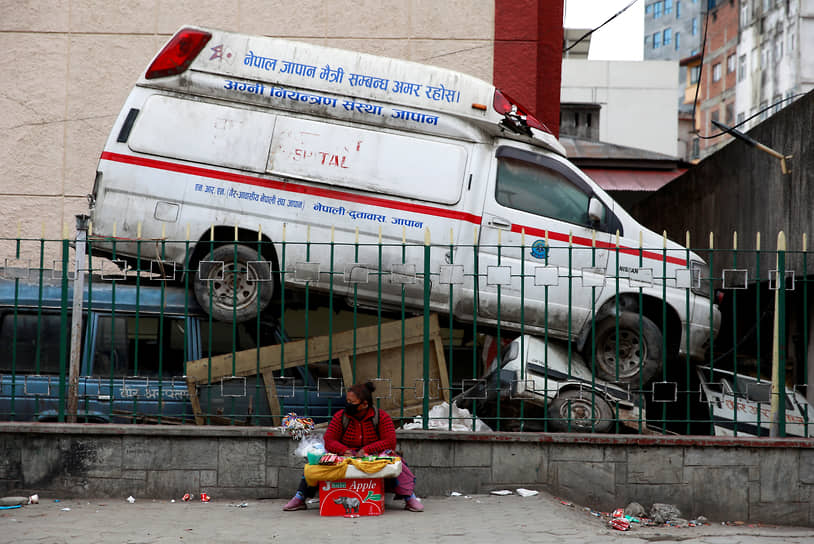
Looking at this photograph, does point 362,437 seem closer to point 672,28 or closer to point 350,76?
point 350,76

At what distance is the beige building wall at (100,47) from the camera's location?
1244cm

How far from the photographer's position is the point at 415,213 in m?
8.86

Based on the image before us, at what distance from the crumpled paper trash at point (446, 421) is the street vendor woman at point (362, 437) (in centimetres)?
59

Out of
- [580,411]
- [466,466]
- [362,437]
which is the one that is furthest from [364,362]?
[580,411]

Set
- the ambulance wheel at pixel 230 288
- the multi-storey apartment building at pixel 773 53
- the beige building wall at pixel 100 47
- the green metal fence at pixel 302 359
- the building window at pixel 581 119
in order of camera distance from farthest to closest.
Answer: the multi-storey apartment building at pixel 773 53, the building window at pixel 581 119, the beige building wall at pixel 100 47, the ambulance wheel at pixel 230 288, the green metal fence at pixel 302 359

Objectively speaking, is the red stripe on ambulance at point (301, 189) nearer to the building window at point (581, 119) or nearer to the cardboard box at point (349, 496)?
the cardboard box at point (349, 496)

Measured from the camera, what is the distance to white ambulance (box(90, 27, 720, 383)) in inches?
345

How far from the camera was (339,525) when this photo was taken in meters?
6.56

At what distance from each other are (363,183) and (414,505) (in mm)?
3268

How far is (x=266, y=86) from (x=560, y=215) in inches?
123

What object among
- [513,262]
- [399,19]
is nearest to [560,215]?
[513,262]

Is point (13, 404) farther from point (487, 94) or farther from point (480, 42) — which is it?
point (480, 42)

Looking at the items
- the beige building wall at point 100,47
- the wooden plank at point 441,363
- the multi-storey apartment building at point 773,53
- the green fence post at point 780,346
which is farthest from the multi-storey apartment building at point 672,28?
the wooden plank at point 441,363

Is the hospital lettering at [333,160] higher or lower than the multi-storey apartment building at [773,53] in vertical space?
lower
